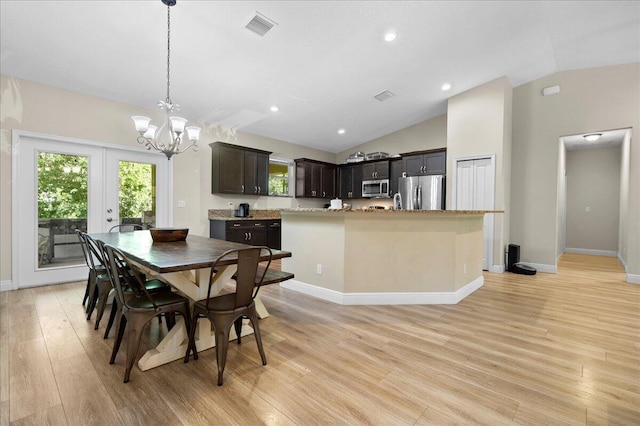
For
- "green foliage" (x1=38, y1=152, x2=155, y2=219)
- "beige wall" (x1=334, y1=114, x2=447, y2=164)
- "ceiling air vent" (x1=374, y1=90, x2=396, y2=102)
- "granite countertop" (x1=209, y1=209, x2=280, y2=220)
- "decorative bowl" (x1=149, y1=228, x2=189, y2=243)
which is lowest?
"decorative bowl" (x1=149, y1=228, x2=189, y2=243)

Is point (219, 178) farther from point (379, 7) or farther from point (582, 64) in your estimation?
point (582, 64)

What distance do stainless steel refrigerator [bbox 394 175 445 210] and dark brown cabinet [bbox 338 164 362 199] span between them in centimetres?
138

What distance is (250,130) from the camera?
19.8ft

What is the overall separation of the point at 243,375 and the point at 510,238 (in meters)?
5.55

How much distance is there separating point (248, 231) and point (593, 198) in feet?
26.4

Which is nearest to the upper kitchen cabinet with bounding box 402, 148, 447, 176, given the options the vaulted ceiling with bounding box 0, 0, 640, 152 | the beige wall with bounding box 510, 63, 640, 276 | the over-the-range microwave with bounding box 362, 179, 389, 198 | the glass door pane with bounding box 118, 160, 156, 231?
the over-the-range microwave with bounding box 362, 179, 389, 198

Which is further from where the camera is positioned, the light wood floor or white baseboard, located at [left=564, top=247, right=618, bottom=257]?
white baseboard, located at [left=564, top=247, right=618, bottom=257]

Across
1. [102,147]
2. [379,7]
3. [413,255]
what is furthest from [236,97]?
[413,255]

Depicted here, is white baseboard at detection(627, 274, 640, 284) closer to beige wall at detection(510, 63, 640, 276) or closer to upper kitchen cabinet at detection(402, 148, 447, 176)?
beige wall at detection(510, 63, 640, 276)

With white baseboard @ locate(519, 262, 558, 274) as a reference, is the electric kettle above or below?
above

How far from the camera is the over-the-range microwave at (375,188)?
685 centimetres

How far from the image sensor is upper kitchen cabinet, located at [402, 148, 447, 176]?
583 cm

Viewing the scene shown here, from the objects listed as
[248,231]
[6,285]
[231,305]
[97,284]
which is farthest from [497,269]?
[6,285]

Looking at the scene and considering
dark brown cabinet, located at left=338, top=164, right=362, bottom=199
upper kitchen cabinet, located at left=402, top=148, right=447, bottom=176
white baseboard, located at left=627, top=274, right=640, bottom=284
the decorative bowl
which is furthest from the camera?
dark brown cabinet, located at left=338, top=164, right=362, bottom=199
